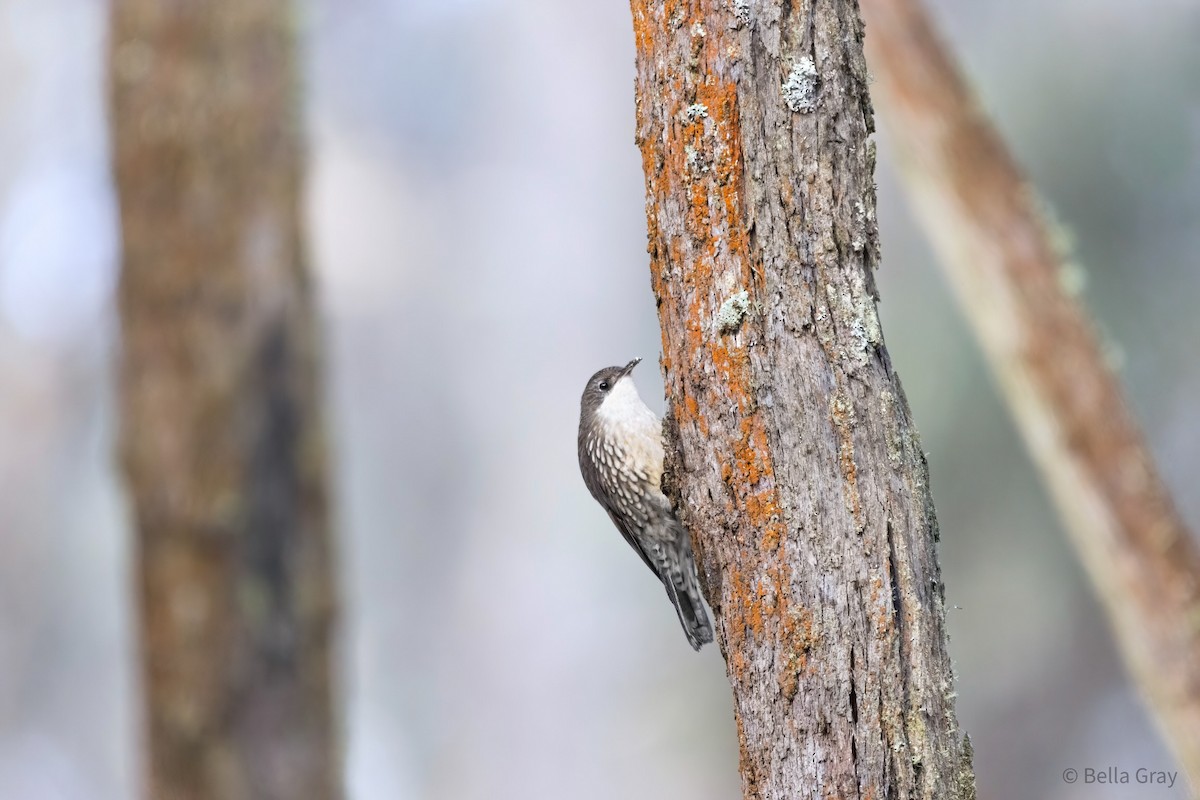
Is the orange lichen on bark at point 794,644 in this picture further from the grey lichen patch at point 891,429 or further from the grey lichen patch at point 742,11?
the grey lichen patch at point 742,11

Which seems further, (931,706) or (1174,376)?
(1174,376)

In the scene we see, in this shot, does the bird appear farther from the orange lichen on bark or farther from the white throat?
the orange lichen on bark

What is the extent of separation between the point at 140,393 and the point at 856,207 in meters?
2.03

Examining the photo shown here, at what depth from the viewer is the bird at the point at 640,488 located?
331 cm

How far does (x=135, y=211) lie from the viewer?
2898 mm

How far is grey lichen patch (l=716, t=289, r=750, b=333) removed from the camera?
197 centimetres

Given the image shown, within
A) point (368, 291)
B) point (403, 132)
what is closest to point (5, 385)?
point (368, 291)

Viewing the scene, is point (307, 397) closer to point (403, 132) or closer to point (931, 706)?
point (931, 706)

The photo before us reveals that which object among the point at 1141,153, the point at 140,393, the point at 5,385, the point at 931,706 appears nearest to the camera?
the point at 931,706

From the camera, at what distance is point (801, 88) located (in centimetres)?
194

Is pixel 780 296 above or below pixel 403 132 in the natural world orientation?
below

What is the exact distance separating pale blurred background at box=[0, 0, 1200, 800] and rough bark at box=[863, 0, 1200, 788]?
3465 millimetres

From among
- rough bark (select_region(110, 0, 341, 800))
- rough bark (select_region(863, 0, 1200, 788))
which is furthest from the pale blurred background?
rough bark (select_region(110, 0, 341, 800))

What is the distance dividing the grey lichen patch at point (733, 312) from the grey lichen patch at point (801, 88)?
0.36m
